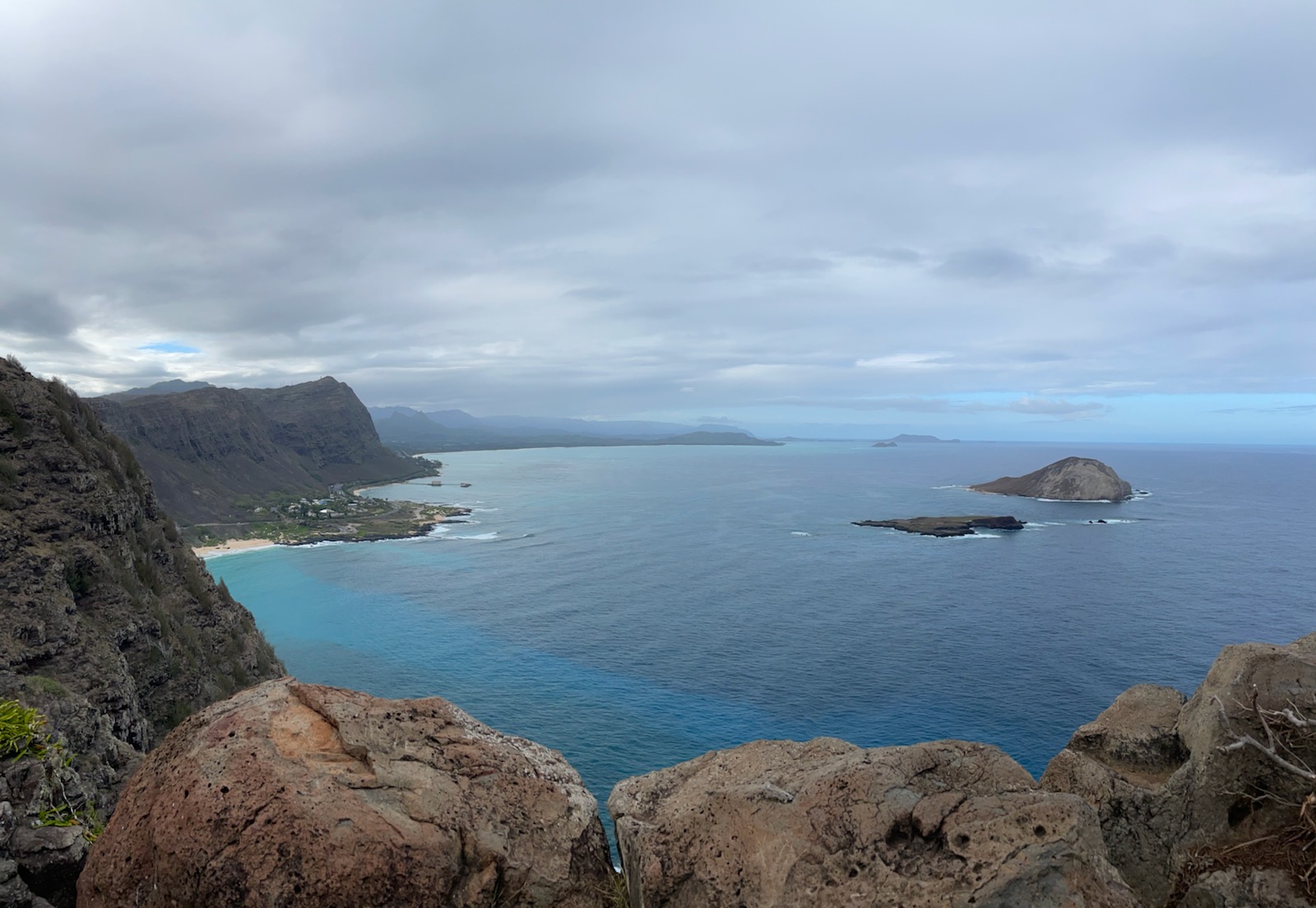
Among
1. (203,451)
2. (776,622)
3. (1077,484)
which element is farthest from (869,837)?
(203,451)

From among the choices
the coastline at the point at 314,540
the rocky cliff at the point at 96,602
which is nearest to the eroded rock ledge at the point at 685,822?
the rocky cliff at the point at 96,602

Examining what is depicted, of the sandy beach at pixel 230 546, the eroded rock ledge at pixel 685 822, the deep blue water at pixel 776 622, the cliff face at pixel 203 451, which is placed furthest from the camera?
Result: the cliff face at pixel 203 451

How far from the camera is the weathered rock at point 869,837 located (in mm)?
5910

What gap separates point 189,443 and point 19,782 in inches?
6984

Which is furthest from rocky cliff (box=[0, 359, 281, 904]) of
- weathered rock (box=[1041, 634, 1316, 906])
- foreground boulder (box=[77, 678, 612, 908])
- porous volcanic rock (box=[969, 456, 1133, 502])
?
porous volcanic rock (box=[969, 456, 1133, 502])

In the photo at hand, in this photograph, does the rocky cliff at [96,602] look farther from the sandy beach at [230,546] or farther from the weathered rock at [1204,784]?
the sandy beach at [230,546]

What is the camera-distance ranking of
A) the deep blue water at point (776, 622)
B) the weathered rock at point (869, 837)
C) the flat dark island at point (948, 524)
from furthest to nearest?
the flat dark island at point (948, 524) < the deep blue water at point (776, 622) < the weathered rock at point (869, 837)

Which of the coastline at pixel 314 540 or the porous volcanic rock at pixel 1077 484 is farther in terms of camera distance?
the porous volcanic rock at pixel 1077 484

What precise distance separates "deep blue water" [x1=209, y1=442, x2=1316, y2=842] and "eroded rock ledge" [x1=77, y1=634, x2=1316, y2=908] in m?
28.3

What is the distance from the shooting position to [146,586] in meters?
27.3

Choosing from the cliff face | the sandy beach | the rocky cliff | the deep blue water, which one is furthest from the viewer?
the cliff face

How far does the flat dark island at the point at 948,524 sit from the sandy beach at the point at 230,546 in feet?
307

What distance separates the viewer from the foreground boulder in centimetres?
636

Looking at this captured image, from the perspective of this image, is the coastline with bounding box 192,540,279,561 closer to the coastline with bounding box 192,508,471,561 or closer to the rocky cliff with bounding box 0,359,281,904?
the coastline with bounding box 192,508,471,561
